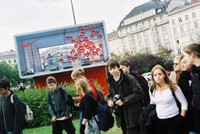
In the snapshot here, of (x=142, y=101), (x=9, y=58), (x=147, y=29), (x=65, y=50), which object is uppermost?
(x=147, y=29)

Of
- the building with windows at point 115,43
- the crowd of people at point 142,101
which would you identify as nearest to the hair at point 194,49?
the crowd of people at point 142,101

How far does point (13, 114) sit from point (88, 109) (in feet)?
4.07

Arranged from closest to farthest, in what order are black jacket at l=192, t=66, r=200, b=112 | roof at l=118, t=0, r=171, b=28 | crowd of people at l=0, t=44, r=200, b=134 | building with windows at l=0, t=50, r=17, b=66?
black jacket at l=192, t=66, r=200, b=112, crowd of people at l=0, t=44, r=200, b=134, roof at l=118, t=0, r=171, b=28, building with windows at l=0, t=50, r=17, b=66

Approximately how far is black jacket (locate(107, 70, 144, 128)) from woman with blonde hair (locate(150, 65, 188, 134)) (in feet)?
1.01

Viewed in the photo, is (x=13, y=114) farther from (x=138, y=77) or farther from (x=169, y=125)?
(x=169, y=125)

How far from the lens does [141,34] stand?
317 ft

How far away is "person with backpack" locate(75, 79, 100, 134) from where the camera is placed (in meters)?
5.08

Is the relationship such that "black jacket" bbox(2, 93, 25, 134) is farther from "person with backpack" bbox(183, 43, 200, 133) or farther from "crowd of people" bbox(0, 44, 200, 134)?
"person with backpack" bbox(183, 43, 200, 133)

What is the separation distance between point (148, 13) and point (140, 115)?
90.7 meters

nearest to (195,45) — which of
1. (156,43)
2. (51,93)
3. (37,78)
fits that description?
(51,93)

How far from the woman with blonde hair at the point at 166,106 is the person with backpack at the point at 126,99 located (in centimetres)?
34

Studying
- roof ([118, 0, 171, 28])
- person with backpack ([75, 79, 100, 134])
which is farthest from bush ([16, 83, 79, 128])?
roof ([118, 0, 171, 28])

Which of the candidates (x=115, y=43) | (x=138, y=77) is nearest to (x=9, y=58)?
(x=115, y=43)

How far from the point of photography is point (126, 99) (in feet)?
15.2
